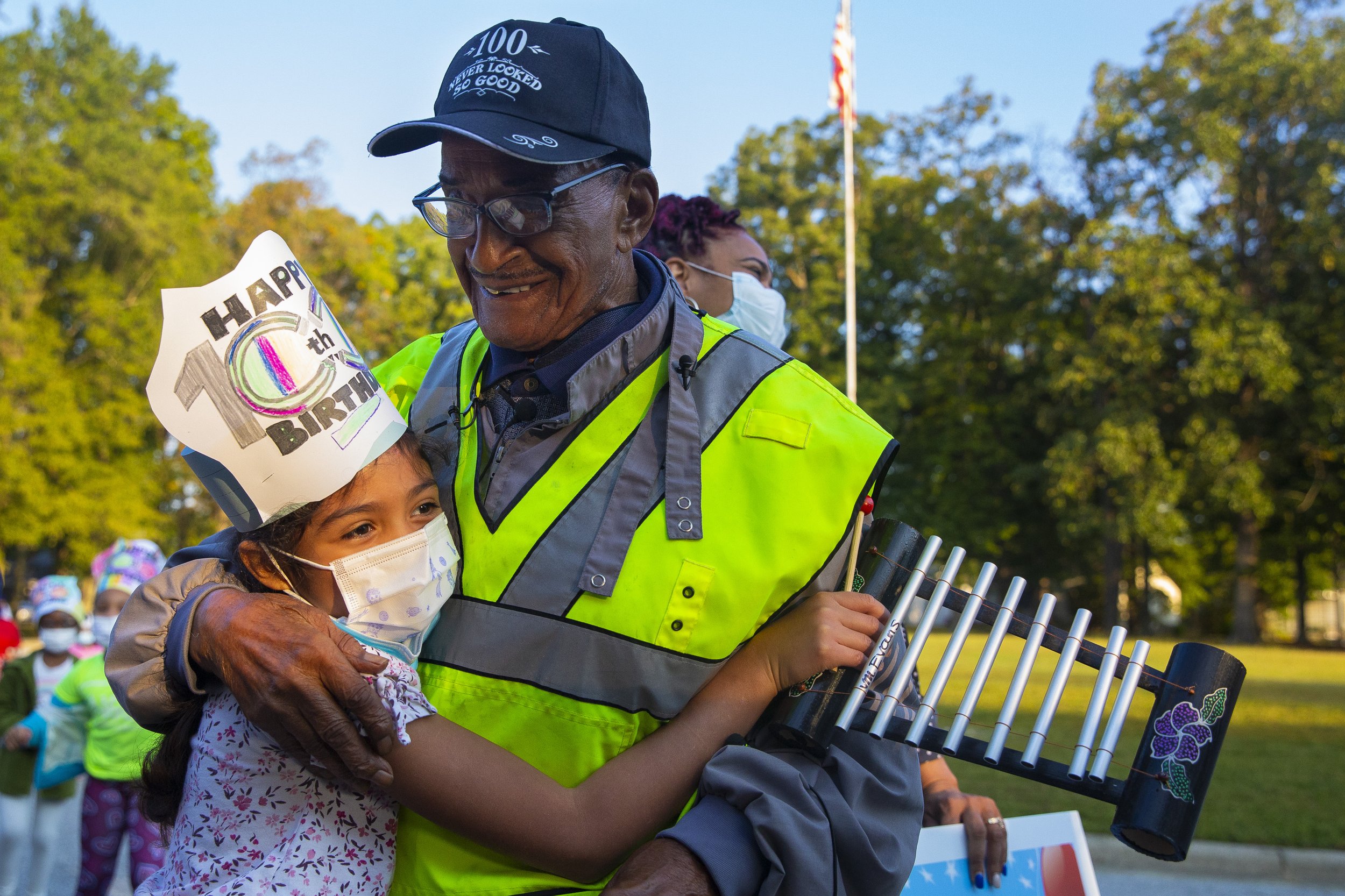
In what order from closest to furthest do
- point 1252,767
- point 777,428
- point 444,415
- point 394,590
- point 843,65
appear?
point 394,590
point 777,428
point 444,415
point 1252,767
point 843,65

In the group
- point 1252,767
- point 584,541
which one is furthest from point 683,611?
point 1252,767

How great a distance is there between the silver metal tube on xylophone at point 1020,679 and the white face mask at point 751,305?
2.55 m

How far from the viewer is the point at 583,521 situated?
221 centimetres

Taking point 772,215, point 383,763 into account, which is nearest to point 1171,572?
point 772,215

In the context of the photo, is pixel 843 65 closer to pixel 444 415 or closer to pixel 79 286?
pixel 444 415

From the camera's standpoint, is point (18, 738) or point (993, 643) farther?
point (18, 738)

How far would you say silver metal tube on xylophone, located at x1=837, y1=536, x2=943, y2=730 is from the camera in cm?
213

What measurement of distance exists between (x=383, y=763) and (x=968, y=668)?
17.4m

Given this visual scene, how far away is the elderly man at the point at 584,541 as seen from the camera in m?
1.97

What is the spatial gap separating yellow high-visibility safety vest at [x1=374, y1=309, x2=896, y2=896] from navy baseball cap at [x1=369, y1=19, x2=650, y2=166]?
51cm

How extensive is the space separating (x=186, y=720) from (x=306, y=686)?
506mm

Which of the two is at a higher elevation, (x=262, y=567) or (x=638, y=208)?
(x=638, y=208)

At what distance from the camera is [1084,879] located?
3.09 metres

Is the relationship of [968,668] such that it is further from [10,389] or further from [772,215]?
[10,389]
